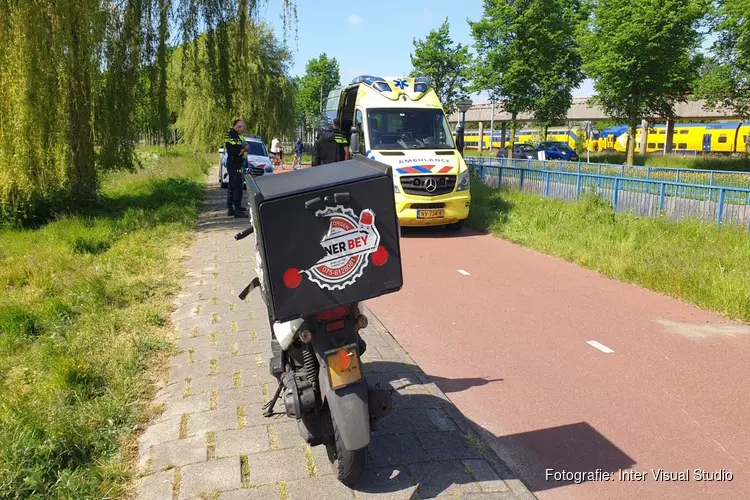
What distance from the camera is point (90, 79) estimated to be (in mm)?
12008

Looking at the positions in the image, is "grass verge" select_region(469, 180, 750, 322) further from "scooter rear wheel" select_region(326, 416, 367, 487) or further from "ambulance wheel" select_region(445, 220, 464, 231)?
"scooter rear wheel" select_region(326, 416, 367, 487)

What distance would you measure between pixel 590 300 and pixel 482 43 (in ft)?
95.3

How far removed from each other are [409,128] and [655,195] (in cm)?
491

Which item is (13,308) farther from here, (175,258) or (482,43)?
(482,43)

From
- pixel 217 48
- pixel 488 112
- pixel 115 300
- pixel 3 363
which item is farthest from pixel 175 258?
pixel 488 112

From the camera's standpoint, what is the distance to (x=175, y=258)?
9117 mm

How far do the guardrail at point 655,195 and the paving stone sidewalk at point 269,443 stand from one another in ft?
24.3

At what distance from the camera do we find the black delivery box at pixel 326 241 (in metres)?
2.76

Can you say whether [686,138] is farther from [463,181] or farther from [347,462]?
[347,462]

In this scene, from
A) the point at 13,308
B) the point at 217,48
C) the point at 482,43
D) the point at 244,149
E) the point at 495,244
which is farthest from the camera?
the point at 482,43

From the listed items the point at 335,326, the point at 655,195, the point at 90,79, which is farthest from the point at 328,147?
the point at 335,326

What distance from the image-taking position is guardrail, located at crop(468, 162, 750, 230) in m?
9.94

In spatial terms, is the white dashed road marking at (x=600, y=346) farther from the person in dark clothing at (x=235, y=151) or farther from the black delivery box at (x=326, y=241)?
the person in dark clothing at (x=235, y=151)

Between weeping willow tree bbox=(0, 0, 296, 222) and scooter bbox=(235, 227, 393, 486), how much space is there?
9977mm
